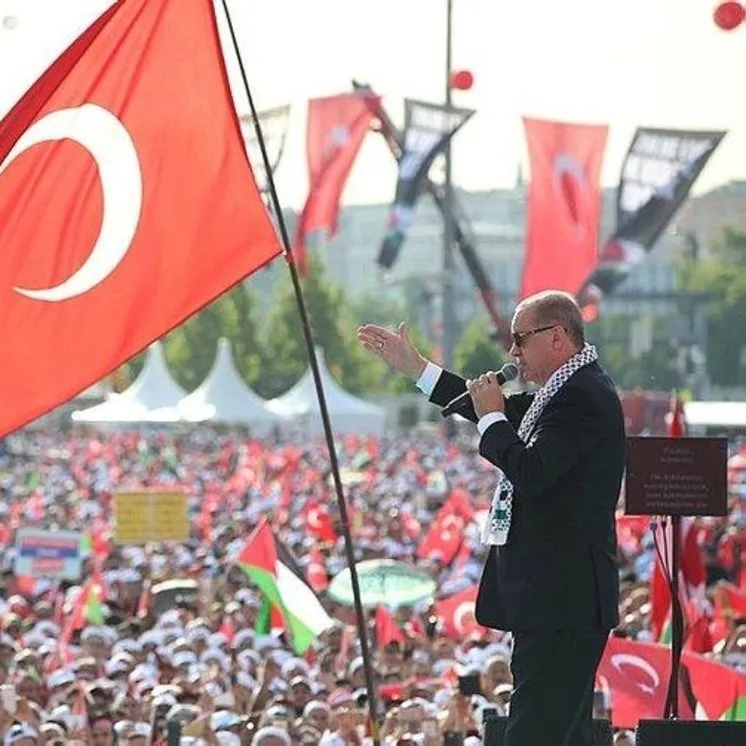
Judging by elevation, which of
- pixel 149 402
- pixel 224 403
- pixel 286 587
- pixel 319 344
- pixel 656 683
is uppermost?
pixel 319 344

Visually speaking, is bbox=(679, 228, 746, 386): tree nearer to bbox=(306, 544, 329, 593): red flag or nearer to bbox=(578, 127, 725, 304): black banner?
bbox=(578, 127, 725, 304): black banner

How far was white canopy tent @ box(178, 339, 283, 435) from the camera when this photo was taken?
5162cm

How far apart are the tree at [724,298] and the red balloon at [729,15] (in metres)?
111

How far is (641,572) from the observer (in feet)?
71.1

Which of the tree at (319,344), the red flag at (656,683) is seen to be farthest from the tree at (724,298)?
the red flag at (656,683)

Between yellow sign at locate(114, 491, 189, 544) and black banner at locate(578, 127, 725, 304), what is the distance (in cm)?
786

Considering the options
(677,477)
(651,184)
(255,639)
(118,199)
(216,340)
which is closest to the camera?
(677,477)

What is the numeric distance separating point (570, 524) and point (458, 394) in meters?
0.67

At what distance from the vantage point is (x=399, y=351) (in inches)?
269

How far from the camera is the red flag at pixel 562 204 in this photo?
95.7 ft

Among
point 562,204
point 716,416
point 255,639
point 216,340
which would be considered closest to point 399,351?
point 255,639

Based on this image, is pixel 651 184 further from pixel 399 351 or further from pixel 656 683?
pixel 399 351

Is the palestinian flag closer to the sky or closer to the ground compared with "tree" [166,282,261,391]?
closer to the ground

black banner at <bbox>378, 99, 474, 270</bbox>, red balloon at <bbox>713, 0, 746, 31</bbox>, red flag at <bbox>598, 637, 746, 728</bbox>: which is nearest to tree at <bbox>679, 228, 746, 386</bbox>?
black banner at <bbox>378, 99, 474, 270</bbox>
